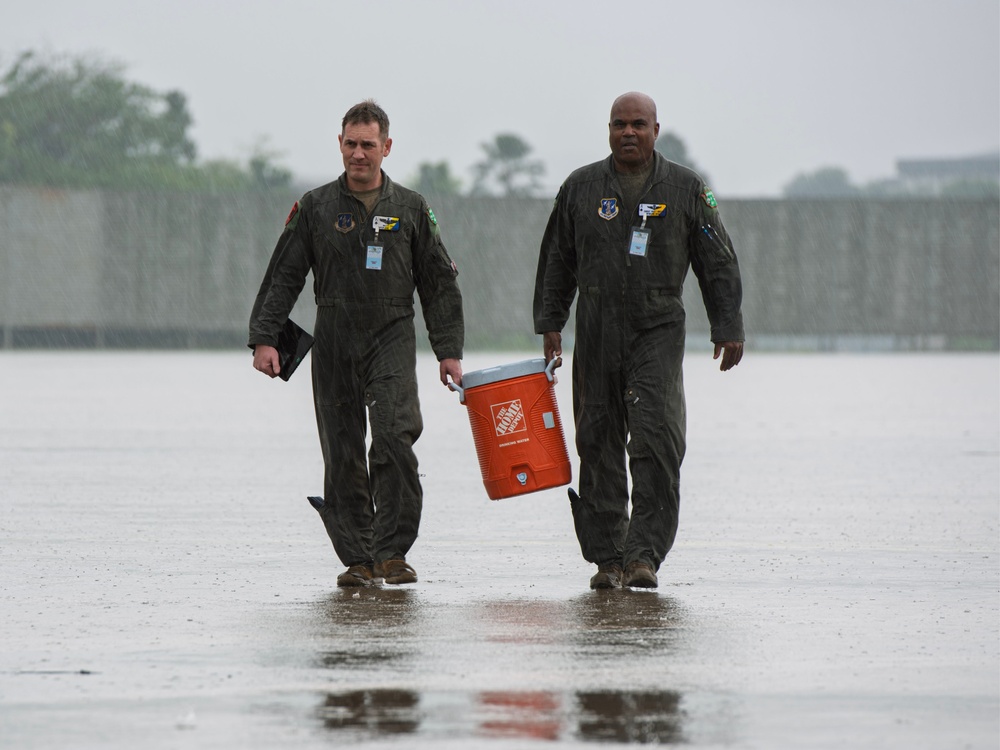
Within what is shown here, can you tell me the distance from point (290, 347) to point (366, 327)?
0.42 m

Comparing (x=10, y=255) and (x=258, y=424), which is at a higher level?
(x=10, y=255)

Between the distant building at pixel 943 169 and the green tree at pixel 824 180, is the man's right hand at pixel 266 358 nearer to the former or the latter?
the distant building at pixel 943 169

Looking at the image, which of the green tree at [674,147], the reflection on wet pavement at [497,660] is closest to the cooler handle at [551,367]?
the reflection on wet pavement at [497,660]

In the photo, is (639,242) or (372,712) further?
(639,242)

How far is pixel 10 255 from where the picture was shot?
1829 inches

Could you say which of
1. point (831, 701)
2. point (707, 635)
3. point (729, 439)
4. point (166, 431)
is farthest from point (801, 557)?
point (166, 431)

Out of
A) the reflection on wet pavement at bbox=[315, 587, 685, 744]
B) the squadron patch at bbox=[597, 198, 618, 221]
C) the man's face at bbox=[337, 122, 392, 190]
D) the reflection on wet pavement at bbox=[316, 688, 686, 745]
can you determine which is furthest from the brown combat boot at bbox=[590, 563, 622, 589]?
the reflection on wet pavement at bbox=[316, 688, 686, 745]

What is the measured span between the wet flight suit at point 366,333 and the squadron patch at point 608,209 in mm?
680

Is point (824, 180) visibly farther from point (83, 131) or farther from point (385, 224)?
point (385, 224)

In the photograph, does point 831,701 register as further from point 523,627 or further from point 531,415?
point 531,415

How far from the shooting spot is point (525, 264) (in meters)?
48.1

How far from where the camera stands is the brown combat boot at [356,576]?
7531mm

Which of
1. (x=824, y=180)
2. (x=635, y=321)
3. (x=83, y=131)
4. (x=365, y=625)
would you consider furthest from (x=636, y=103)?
(x=824, y=180)

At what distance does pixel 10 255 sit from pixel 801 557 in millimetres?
40337
